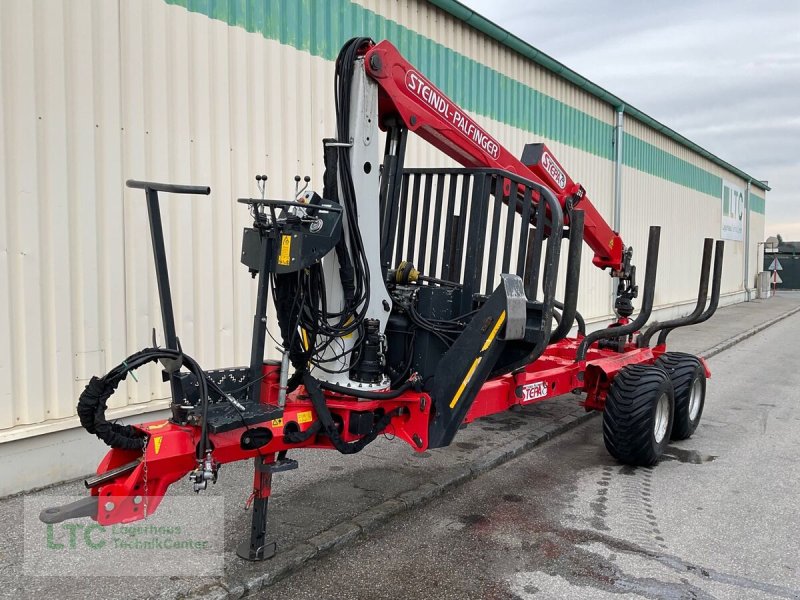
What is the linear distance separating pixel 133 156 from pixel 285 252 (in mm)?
2415

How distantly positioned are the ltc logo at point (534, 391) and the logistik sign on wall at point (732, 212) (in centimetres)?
2039

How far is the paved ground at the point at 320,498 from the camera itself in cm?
343

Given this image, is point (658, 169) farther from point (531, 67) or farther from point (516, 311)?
point (516, 311)

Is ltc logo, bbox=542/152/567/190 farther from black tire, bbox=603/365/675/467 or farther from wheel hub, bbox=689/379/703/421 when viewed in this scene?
wheel hub, bbox=689/379/703/421

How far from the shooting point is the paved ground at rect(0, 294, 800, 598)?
11.2 feet

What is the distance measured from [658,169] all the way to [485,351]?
1442 centimetres

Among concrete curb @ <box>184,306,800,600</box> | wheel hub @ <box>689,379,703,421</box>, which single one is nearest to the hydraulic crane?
concrete curb @ <box>184,306,800,600</box>

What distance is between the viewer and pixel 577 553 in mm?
4062

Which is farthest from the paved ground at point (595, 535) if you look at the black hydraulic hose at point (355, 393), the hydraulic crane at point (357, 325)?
the black hydraulic hose at point (355, 393)

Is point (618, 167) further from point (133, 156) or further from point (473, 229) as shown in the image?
point (133, 156)

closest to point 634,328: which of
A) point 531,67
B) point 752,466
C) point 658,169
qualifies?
point 752,466

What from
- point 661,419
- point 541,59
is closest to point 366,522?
point 661,419

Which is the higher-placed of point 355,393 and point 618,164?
point 618,164

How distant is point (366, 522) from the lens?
426 centimetres
